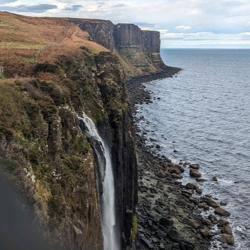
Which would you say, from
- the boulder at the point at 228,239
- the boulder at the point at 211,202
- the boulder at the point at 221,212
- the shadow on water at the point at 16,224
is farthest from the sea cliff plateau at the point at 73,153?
the boulder at the point at 221,212

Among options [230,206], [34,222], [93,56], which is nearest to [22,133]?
[34,222]

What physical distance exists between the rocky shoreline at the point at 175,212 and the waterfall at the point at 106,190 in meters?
10.4

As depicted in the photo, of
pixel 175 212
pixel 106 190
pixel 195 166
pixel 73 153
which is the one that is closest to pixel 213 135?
pixel 195 166

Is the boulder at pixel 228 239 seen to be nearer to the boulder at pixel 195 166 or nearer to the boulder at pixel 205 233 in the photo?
the boulder at pixel 205 233

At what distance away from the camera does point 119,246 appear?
31.4 meters

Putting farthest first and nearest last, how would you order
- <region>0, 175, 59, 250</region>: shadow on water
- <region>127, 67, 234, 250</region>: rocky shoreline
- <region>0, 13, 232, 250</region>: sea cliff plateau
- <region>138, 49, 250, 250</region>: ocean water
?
<region>138, 49, 250, 250</region>: ocean water → <region>127, 67, 234, 250</region>: rocky shoreline → <region>0, 13, 232, 250</region>: sea cliff plateau → <region>0, 175, 59, 250</region>: shadow on water

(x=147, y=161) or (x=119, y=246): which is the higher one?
(x=119, y=246)

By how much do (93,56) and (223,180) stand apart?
30.4 meters

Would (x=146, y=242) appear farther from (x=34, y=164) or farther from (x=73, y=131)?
(x=34, y=164)

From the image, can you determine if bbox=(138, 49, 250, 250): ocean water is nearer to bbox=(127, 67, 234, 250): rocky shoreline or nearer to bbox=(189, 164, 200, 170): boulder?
bbox=(189, 164, 200, 170): boulder

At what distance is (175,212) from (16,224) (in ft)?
122

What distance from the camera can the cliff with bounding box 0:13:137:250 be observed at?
1702 centimetres

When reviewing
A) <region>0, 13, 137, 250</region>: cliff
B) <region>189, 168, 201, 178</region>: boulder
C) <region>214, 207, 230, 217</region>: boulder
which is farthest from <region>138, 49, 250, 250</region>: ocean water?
<region>0, 13, 137, 250</region>: cliff

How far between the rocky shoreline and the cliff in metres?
7.25
